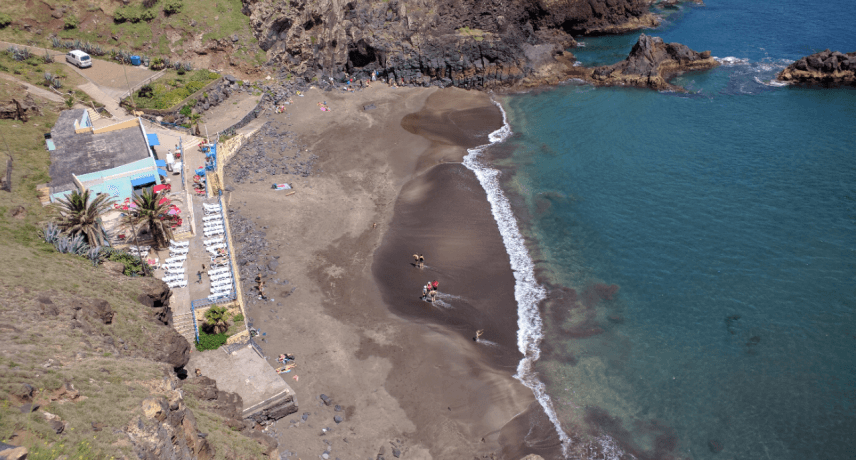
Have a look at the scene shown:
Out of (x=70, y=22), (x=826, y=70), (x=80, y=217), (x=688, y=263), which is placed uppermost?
(x=70, y=22)

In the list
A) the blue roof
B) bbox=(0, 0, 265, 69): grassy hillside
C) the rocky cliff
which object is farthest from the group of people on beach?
the rocky cliff

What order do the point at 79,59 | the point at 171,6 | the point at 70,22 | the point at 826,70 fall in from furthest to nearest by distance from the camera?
the point at 826,70 < the point at 171,6 < the point at 70,22 < the point at 79,59

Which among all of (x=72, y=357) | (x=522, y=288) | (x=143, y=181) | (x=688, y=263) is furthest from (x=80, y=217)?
(x=688, y=263)

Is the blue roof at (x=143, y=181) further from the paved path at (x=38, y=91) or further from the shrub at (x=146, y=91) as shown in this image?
the shrub at (x=146, y=91)

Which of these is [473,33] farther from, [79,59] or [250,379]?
[250,379]

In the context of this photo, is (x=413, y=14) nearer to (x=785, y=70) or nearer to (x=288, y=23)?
(x=288, y=23)

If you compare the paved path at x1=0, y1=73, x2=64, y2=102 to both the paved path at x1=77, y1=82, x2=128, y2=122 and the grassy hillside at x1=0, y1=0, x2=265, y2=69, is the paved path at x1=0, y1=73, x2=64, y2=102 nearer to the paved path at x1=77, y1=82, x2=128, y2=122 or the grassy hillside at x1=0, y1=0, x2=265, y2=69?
the paved path at x1=77, y1=82, x2=128, y2=122

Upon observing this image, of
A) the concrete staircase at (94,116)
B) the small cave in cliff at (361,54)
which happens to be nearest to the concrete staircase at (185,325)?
the concrete staircase at (94,116)
